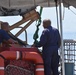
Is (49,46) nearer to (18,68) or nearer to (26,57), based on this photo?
(26,57)

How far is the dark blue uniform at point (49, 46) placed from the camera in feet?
24.6

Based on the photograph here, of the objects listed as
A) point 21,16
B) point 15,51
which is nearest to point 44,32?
point 15,51

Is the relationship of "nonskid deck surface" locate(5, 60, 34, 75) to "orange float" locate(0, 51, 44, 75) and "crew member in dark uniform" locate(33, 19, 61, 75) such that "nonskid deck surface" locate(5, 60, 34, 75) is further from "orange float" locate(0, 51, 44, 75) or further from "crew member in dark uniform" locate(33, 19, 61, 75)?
"crew member in dark uniform" locate(33, 19, 61, 75)

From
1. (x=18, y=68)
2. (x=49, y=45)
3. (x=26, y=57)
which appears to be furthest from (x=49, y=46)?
(x=18, y=68)

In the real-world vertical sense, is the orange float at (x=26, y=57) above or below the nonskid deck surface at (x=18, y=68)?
above

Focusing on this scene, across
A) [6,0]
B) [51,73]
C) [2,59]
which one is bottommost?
[51,73]

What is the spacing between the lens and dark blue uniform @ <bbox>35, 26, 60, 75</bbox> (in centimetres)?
751

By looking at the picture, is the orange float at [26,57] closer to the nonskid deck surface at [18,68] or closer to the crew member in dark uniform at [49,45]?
the nonskid deck surface at [18,68]

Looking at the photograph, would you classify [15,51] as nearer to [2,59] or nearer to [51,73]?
[2,59]

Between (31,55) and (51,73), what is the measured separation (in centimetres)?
72

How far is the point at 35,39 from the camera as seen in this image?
8734 mm

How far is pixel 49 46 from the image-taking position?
299 inches

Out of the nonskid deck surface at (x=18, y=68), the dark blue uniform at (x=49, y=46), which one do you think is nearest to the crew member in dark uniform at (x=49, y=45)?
the dark blue uniform at (x=49, y=46)

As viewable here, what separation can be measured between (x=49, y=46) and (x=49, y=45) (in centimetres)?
2
